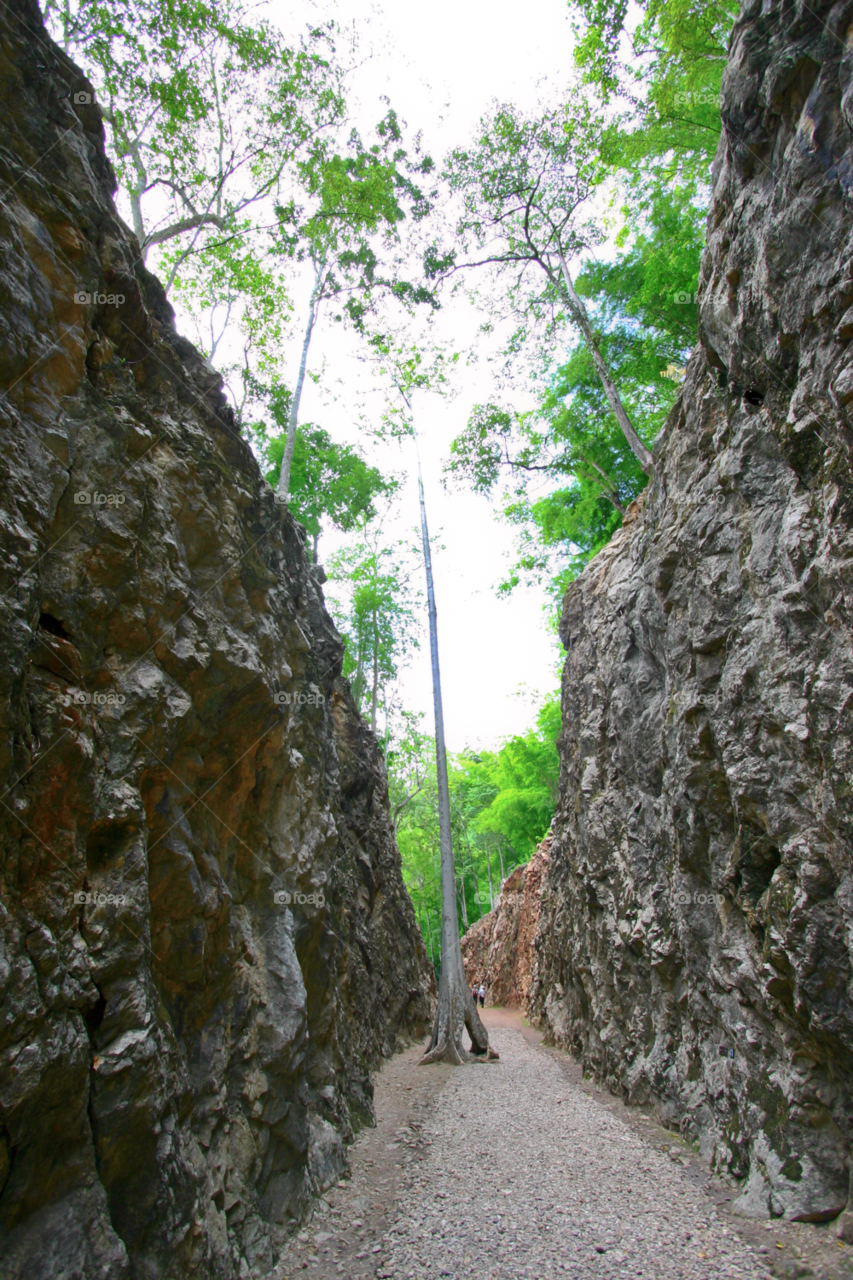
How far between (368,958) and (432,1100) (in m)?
3.08

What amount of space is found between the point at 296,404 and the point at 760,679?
30.1 ft

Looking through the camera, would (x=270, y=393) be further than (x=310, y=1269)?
Yes

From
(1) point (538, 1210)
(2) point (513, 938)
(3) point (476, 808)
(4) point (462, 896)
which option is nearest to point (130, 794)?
(1) point (538, 1210)

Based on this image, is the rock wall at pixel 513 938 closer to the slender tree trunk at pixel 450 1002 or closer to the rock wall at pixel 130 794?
the slender tree trunk at pixel 450 1002

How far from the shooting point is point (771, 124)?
5.11 meters

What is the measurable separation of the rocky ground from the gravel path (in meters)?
0.01

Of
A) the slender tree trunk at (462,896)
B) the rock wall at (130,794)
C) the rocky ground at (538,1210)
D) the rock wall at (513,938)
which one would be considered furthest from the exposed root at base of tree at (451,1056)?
the slender tree trunk at (462,896)

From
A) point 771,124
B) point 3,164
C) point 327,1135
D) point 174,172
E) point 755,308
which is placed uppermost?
point 174,172

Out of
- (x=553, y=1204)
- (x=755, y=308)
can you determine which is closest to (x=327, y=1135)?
(x=553, y=1204)

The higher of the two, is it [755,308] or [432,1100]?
[755,308]

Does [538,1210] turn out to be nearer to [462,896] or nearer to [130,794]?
[130,794]

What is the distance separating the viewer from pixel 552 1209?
189 inches

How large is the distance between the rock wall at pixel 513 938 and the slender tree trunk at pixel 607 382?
13.2 metres

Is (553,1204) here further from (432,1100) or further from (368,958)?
(368,958)
